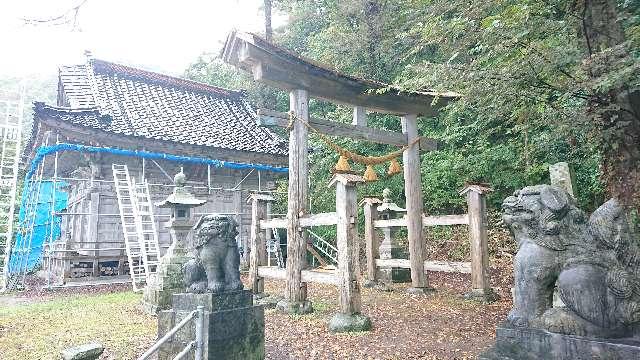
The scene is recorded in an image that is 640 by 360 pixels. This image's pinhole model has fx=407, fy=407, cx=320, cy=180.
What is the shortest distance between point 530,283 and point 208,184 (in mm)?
11996

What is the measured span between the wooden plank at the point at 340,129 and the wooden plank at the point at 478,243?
6.65 feet

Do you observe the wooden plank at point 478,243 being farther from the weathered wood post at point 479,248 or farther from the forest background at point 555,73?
the forest background at point 555,73

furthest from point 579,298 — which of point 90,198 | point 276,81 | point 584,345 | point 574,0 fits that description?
point 90,198

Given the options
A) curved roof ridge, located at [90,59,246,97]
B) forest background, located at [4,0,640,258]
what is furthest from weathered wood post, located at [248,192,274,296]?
curved roof ridge, located at [90,59,246,97]

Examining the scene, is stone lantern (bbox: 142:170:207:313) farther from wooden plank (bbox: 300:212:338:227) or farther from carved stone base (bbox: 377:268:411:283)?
carved stone base (bbox: 377:268:411:283)

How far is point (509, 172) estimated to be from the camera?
1128 centimetres

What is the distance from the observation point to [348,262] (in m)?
5.92

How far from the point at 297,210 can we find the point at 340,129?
6.06ft

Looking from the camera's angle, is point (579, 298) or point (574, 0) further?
point (574, 0)

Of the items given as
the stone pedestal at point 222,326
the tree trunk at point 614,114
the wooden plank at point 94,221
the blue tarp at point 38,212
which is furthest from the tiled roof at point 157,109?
the tree trunk at point 614,114

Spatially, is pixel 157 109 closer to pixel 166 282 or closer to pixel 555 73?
pixel 166 282

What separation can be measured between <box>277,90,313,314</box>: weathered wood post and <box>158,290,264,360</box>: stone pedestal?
225 cm

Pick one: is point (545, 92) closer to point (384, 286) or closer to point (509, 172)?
point (384, 286)

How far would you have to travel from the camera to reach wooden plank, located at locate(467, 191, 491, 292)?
750cm
